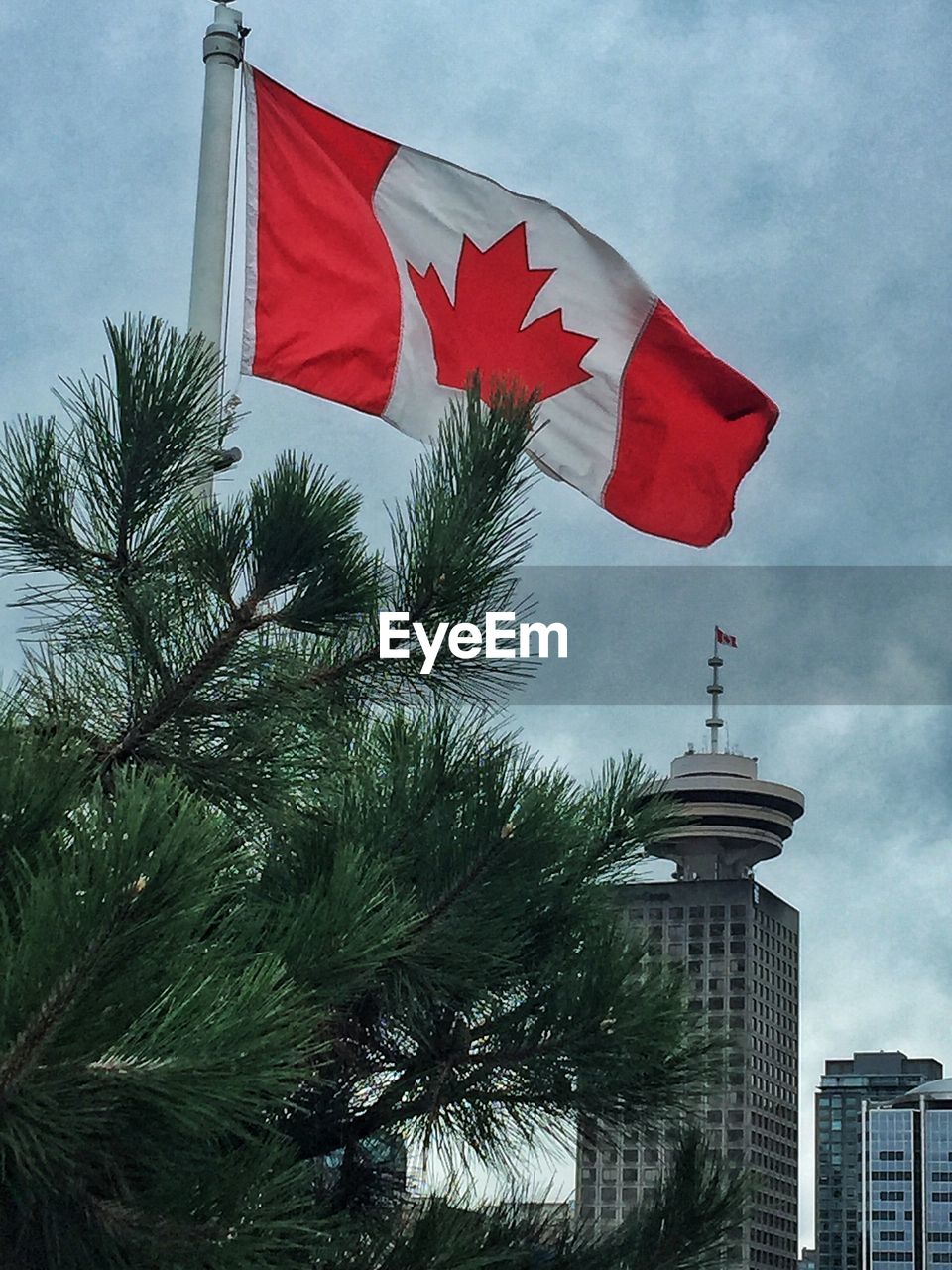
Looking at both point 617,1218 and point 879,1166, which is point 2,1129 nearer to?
point 617,1218

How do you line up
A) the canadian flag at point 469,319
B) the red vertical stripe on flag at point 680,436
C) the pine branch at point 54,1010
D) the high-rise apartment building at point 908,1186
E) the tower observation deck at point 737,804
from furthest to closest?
the tower observation deck at point 737,804 → the high-rise apartment building at point 908,1186 → the red vertical stripe on flag at point 680,436 → the canadian flag at point 469,319 → the pine branch at point 54,1010

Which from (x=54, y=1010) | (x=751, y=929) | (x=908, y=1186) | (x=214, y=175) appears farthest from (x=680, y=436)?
(x=751, y=929)

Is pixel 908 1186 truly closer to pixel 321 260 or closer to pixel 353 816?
pixel 321 260

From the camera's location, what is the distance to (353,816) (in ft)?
15.0

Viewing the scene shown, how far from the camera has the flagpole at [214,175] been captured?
21.2ft

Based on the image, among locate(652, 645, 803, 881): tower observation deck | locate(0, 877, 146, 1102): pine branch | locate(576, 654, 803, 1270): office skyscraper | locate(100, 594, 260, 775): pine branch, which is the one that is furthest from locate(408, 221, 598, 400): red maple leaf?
locate(652, 645, 803, 881): tower observation deck

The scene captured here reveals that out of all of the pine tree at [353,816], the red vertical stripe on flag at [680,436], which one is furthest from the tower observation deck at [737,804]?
the pine tree at [353,816]

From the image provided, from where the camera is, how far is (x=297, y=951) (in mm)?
3783

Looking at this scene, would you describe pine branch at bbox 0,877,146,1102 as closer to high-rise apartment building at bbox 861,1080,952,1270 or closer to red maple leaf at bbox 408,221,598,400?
red maple leaf at bbox 408,221,598,400

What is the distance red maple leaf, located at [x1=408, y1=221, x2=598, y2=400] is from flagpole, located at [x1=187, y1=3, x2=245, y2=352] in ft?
4.27

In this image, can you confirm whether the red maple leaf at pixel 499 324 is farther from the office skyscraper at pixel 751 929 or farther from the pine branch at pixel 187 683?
the office skyscraper at pixel 751 929

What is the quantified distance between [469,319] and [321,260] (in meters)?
0.68

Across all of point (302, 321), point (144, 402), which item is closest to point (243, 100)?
point (302, 321)

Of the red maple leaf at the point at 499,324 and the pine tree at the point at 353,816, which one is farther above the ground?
the red maple leaf at the point at 499,324
